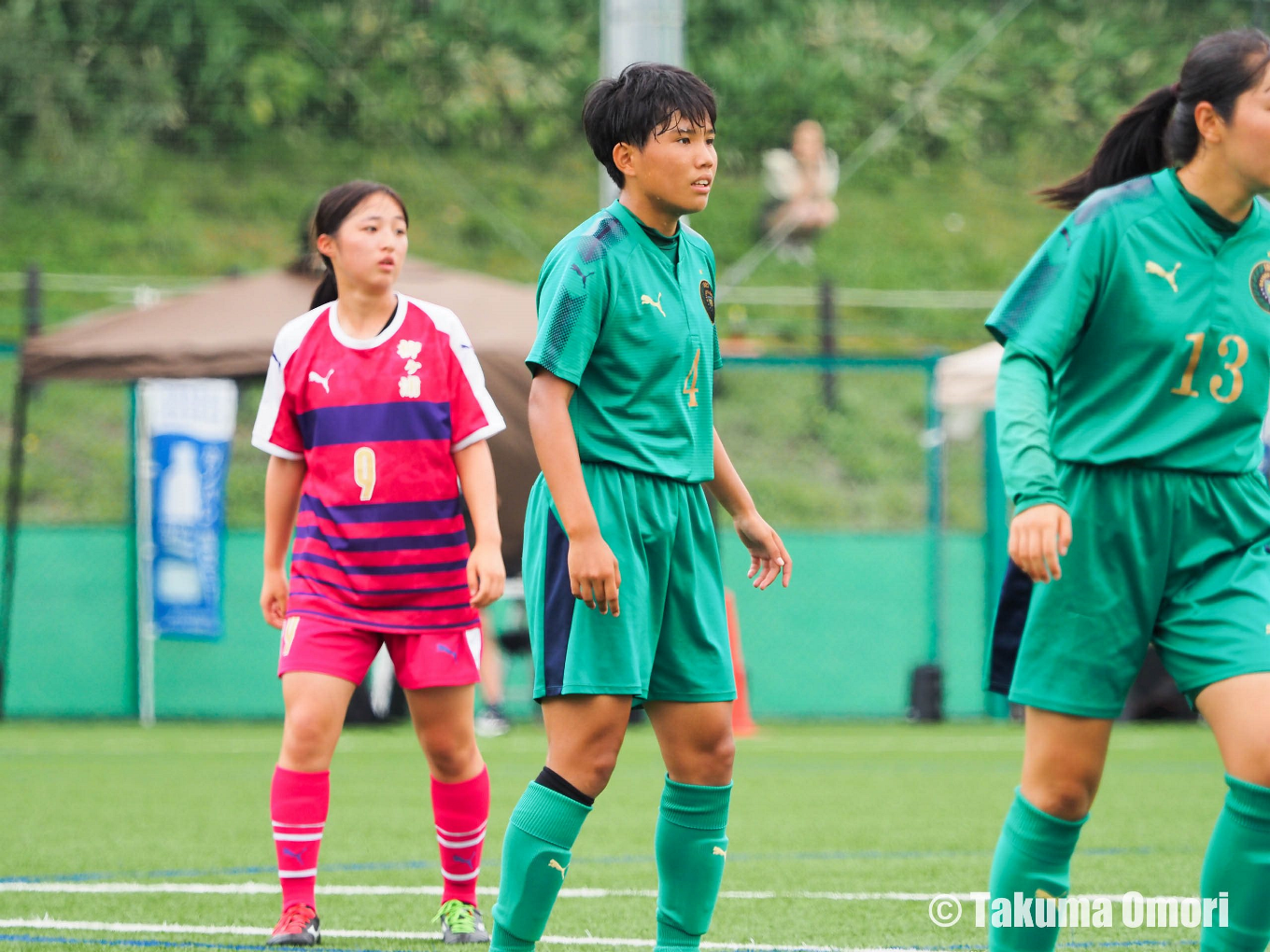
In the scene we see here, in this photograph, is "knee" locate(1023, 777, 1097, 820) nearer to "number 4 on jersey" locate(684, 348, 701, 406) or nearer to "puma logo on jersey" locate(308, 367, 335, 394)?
"number 4 on jersey" locate(684, 348, 701, 406)

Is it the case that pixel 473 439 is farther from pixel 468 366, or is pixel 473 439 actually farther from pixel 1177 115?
pixel 1177 115

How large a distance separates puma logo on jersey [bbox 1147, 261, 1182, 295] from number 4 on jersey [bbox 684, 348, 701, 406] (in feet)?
2.80

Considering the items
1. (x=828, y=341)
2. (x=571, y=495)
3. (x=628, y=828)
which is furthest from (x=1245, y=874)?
(x=828, y=341)

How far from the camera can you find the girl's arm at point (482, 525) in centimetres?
393

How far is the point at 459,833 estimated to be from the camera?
415 cm

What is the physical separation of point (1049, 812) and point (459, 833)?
1.63 metres

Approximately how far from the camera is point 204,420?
419 inches

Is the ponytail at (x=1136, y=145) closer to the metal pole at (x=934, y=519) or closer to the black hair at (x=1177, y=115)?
the black hair at (x=1177, y=115)

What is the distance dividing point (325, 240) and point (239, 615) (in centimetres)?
690

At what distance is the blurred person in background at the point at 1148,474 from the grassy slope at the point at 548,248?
1013 centimetres

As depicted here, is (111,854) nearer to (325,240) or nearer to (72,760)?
(325,240)

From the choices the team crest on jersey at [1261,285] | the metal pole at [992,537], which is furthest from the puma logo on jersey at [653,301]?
the metal pole at [992,537]

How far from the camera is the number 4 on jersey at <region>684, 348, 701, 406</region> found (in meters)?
3.34

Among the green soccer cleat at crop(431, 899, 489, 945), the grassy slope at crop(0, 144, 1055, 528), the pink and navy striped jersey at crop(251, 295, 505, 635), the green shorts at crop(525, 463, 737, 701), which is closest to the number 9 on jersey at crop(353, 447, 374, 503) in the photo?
the pink and navy striped jersey at crop(251, 295, 505, 635)
